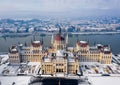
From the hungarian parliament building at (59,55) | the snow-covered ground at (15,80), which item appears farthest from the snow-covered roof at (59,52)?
the snow-covered ground at (15,80)

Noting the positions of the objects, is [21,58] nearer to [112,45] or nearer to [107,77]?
[107,77]

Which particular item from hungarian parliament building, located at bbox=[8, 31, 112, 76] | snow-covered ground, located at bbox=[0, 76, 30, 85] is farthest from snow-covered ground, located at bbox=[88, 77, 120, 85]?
snow-covered ground, located at bbox=[0, 76, 30, 85]

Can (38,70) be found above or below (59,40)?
below

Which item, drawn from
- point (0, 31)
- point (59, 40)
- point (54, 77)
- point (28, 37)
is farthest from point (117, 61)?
point (0, 31)

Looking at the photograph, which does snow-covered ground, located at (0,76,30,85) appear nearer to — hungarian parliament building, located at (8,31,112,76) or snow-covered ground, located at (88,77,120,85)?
hungarian parliament building, located at (8,31,112,76)

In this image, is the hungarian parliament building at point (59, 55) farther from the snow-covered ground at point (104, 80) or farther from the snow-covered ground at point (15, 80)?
the snow-covered ground at point (104, 80)
